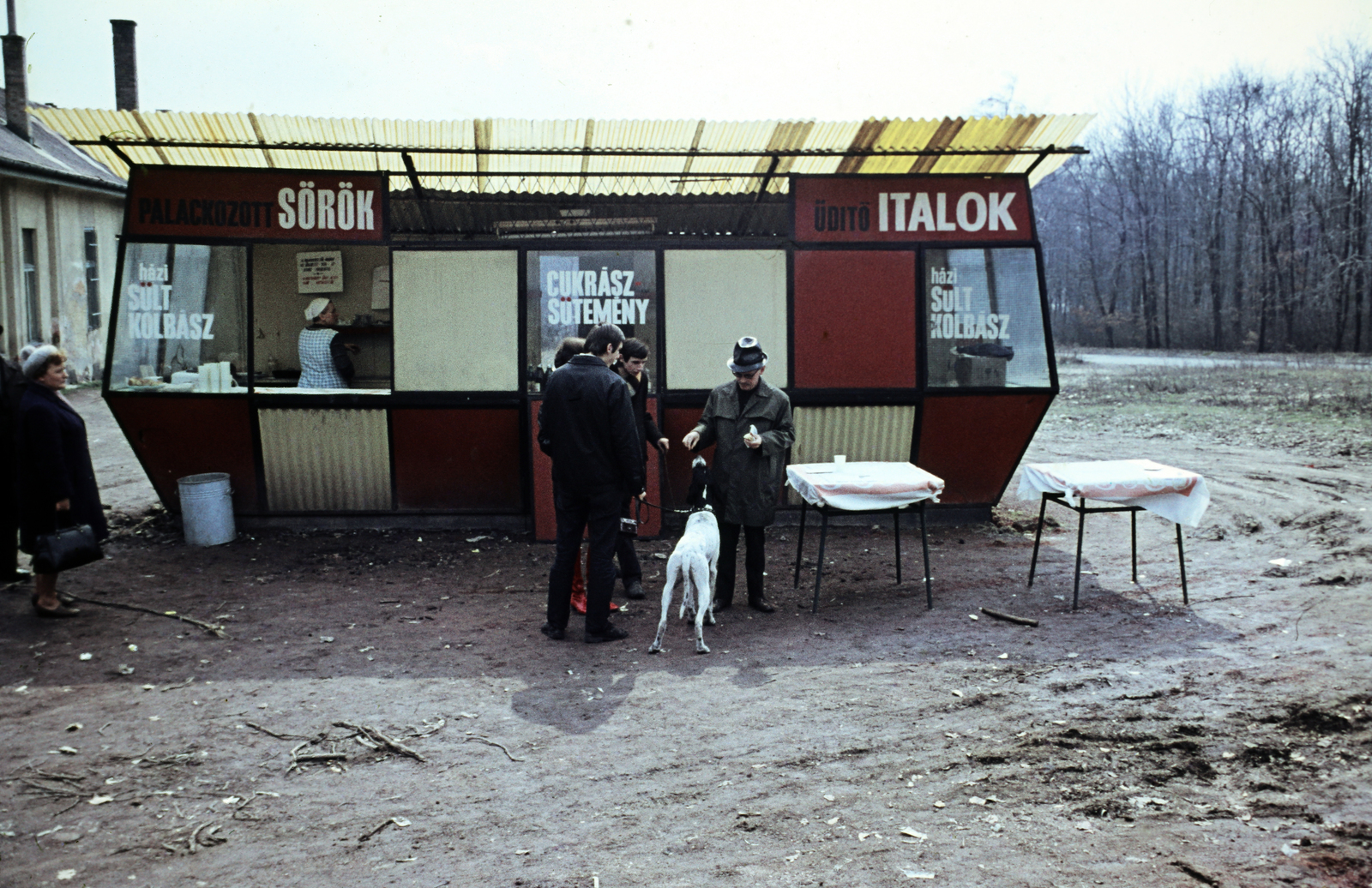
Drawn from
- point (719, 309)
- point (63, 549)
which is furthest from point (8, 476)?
point (719, 309)

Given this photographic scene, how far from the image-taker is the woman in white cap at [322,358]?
9.73m

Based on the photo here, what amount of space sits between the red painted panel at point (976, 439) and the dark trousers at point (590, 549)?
14.2ft

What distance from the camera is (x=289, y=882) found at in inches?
144

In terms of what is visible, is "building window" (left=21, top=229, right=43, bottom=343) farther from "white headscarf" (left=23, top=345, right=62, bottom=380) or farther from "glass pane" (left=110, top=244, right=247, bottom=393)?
"white headscarf" (left=23, top=345, right=62, bottom=380)

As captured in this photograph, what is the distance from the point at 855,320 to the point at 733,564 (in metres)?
3.34

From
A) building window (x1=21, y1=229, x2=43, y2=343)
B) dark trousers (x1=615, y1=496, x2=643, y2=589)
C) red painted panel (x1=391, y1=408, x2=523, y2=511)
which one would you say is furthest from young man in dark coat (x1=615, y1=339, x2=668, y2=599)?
building window (x1=21, y1=229, x2=43, y2=343)

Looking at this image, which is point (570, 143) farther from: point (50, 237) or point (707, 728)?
point (50, 237)

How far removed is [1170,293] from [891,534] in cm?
4137

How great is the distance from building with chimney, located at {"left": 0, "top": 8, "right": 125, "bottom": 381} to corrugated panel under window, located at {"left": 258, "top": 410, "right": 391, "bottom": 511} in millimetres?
14988

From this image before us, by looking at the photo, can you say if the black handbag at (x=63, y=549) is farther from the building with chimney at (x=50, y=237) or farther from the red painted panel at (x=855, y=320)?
the building with chimney at (x=50, y=237)

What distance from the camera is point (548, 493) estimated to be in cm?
916

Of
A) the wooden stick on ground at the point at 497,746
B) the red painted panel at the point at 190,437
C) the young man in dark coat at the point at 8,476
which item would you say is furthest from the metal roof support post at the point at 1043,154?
the young man in dark coat at the point at 8,476

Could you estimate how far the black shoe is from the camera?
6.52 m

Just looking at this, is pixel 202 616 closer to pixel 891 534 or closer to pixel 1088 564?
pixel 891 534
